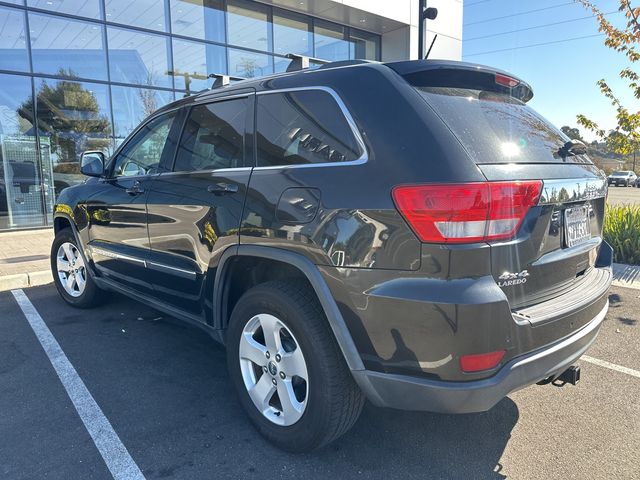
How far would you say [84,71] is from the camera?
1056 cm

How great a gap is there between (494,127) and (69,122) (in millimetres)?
10725

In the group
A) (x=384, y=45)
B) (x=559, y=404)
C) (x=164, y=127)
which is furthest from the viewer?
(x=384, y=45)

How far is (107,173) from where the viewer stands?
4.19 meters

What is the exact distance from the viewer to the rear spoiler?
2275 millimetres

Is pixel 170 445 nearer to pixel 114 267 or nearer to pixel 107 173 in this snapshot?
pixel 114 267

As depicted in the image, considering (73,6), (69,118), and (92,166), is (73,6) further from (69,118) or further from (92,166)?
(92,166)

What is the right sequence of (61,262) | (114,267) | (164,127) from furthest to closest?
(61,262) < (114,267) < (164,127)

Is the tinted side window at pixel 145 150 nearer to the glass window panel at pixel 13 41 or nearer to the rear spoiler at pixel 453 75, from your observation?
the rear spoiler at pixel 453 75

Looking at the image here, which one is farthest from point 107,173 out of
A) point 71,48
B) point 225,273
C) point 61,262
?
point 71,48

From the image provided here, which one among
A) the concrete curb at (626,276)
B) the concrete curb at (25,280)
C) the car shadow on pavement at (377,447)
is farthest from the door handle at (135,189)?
the concrete curb at (626,276)

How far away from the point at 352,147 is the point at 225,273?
1.12 meters

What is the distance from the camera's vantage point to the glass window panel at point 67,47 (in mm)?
10016

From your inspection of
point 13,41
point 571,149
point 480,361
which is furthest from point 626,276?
point 13,41

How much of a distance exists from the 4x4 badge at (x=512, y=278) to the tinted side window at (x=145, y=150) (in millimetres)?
2604
